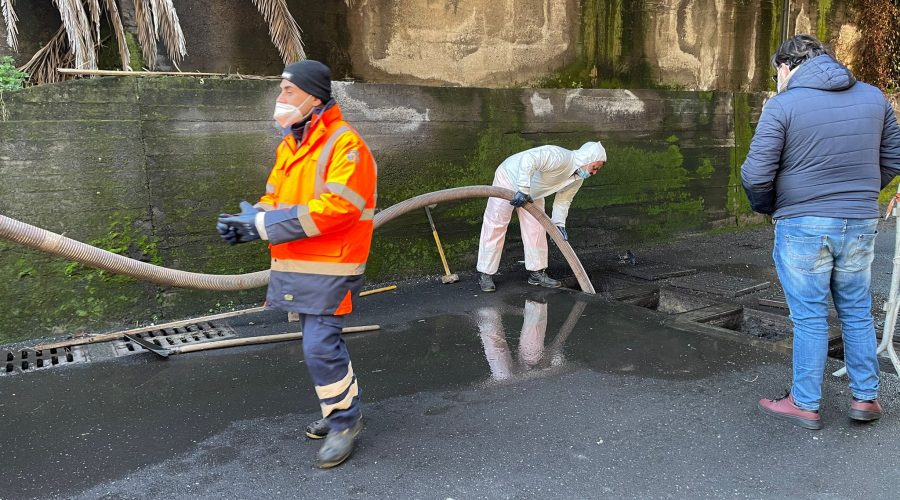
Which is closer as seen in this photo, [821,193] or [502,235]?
[821,193]

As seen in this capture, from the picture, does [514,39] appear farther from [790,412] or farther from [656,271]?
[790,412]

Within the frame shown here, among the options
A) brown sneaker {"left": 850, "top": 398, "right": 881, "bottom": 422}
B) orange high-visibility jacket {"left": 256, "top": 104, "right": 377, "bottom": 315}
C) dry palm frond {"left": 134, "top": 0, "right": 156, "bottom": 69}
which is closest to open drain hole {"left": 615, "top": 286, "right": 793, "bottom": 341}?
brown sneaker {"left": 850, "top": 398, "right": 881, "bottom": 422}

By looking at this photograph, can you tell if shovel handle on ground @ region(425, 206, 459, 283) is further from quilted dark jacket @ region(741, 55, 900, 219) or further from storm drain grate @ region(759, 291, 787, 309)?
quilted dark jacket @ region(741, 55, 900, 219)

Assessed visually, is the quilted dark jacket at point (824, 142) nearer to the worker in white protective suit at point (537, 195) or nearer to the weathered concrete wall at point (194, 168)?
the worker in white protective suit at point (537, 195)

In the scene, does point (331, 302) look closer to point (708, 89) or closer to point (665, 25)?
point (665, 25)

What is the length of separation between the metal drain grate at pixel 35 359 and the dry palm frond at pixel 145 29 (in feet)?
7.81

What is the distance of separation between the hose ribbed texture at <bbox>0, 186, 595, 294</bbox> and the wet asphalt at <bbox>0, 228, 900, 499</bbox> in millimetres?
549

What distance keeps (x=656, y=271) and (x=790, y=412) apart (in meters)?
3.65

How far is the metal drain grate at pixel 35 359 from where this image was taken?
3968 mm

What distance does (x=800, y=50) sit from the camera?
2.99 m

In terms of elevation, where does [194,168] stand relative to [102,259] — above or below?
above

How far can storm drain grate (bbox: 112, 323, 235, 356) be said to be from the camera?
435 cm

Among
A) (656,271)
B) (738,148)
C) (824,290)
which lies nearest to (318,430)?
(824,290)

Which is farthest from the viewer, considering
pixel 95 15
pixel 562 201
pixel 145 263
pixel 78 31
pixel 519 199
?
pixel 562 201
